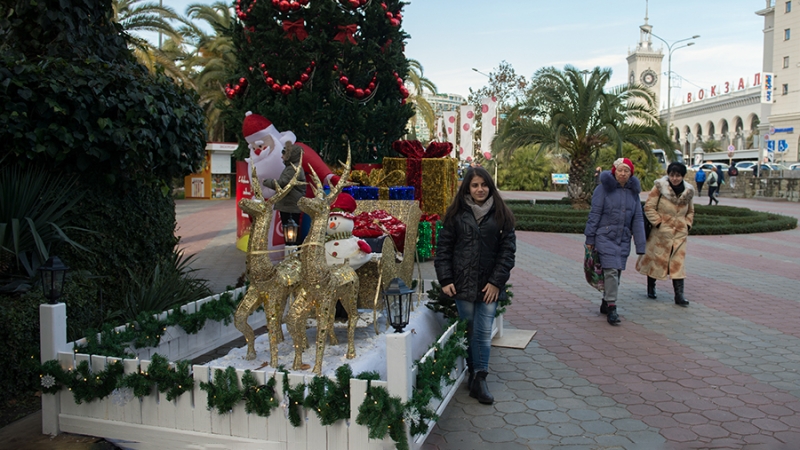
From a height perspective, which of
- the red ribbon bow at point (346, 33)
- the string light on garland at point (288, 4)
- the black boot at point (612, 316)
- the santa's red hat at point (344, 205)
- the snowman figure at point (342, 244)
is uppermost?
the string light on garland at point (288, 4)

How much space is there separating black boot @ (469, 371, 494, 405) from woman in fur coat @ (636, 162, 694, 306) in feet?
12.5

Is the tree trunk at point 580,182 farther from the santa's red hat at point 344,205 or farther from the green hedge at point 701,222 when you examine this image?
the santa's red hat at point 344,205

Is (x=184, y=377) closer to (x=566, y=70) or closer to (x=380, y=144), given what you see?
(x=380, y=144)

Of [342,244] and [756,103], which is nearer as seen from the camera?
[342,244]

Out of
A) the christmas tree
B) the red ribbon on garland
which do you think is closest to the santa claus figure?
the christmas tree

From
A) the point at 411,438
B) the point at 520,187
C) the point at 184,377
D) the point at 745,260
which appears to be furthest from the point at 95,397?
the point at 520,187

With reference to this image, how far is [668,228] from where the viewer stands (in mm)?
7113

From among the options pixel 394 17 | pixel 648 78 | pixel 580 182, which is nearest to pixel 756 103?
pixel 648 78

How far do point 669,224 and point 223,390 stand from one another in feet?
18.6

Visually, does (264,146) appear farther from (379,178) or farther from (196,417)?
(196,417)

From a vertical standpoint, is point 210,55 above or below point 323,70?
above

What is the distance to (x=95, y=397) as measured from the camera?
3703mm

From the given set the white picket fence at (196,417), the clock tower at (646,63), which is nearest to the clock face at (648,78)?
the clock tower at (646,63)

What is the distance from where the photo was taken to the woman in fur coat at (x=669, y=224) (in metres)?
7.07
